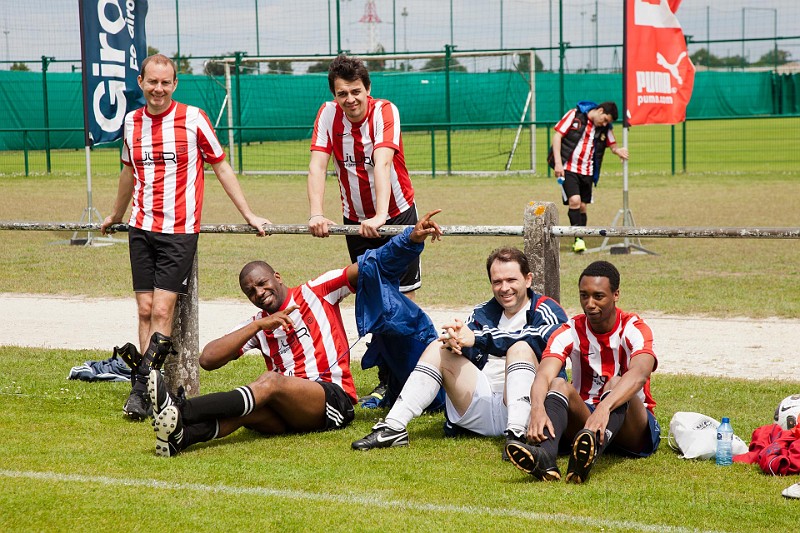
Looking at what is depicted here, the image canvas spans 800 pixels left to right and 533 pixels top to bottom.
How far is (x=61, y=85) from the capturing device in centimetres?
3008

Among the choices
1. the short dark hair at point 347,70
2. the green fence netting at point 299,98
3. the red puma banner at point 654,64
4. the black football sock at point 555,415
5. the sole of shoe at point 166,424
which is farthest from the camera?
the green fence netting at point 299,98

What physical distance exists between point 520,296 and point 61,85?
2735 cm

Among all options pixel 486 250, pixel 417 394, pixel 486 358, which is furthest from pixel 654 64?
pixel 417 394

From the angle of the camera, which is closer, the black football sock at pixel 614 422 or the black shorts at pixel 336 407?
the black football sock at pixel 614 422

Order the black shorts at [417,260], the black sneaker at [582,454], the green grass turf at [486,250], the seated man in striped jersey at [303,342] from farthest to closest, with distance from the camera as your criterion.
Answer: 1. the green grass turf at [486,250]
2. the black shorts at [417,260]
3. the seated man in striped jersey at [303,342]
4. the black sneaker at [582,454]

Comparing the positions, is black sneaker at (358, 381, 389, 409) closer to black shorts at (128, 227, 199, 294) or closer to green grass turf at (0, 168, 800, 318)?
black shorts at (128, 227, 199, 294)

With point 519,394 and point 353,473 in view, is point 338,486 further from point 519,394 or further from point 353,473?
point 519,394

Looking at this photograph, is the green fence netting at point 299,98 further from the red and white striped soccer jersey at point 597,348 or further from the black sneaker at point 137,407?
the red and white striped soccer jersey at point 597,348

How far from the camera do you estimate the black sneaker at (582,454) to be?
4.48 metres

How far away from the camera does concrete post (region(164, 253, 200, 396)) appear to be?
6.26m

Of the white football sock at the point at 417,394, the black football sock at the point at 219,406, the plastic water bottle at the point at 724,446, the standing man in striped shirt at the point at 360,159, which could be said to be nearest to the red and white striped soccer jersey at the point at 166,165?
the standing man in striped shirt at the point at 360,159

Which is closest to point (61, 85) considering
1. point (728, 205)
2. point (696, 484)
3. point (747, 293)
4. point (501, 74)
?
point (501, 74)

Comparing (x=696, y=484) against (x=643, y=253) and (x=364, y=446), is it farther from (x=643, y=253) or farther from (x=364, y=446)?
(x=643, y=253)

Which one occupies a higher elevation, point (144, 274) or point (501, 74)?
point (501, 74)
